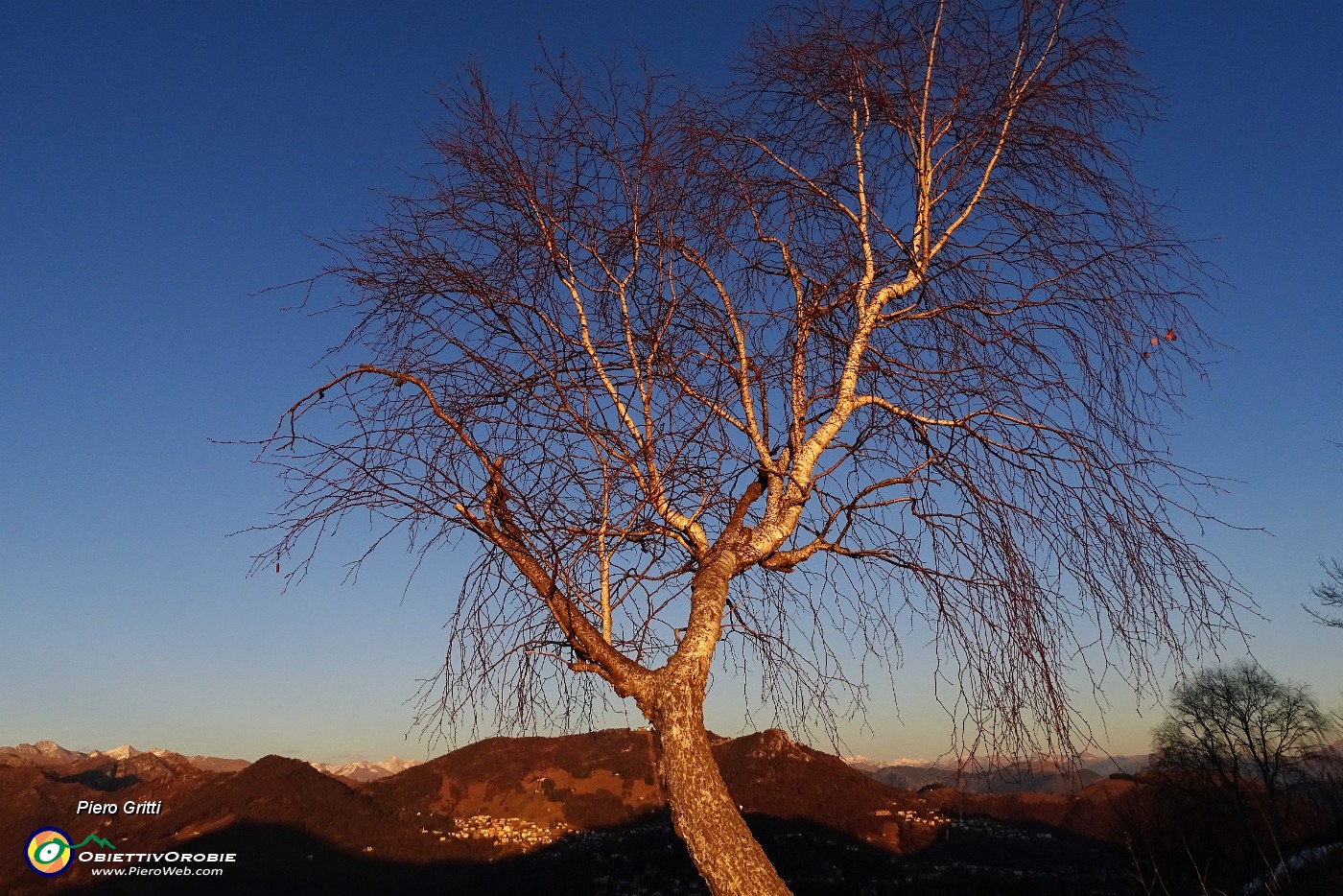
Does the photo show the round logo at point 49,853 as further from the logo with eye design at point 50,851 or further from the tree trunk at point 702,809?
the tree trunk at point 702,809

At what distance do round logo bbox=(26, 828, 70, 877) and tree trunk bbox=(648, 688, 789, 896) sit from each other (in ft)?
98.7

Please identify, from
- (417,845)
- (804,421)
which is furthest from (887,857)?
(804,421)

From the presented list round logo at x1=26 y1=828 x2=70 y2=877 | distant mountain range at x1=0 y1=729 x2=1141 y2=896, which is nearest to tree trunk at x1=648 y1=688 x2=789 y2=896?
distant mountain range at x1=0 y1=729 x2=1141 y2=896

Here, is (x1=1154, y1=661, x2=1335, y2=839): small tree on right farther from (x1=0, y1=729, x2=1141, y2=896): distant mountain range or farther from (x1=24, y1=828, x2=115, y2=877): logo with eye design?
(x1=24, y1=828, x2=115, y2=877): logo with eye design

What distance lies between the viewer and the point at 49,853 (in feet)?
84.2

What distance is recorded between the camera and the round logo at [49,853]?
2481cm

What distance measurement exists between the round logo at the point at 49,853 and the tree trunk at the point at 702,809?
98.7ft

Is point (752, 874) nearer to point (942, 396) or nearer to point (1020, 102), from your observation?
point (942, 396)

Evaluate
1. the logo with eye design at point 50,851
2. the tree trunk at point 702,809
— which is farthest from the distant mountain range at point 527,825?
the tree trunk at point 702,809

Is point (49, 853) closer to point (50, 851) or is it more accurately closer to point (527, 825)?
point (50, 851)

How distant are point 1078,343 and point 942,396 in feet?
2.11

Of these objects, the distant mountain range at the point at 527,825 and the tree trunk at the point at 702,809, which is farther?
the distant mountain range at the point at 527,825

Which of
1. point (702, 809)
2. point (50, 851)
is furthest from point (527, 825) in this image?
point (702, 809)

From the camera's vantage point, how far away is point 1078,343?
3.60 meters
